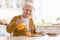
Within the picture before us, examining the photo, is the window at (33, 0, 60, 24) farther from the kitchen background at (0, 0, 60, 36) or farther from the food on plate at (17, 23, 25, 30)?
the food on plate at (17, 23, 25, 30)

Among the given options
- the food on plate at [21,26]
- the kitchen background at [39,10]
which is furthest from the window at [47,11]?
the food on plate at [21,26]

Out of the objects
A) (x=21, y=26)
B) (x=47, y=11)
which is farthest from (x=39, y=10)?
(x=21, y=26)

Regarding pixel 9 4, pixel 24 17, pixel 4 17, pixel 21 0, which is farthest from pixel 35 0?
pixel 24 17

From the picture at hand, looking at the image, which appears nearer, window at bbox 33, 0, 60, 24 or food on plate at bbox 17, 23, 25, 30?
food on plate at bbox 17, 23, 25, 30

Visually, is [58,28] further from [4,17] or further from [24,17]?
[24,17]

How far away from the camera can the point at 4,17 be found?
317 cm

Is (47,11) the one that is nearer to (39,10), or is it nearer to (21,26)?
(39,10)

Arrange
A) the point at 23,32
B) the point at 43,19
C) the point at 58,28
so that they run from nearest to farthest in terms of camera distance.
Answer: the point at 23,32
the point at 58,28
the point at 43,19

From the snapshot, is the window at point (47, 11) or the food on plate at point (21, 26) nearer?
the food on plate at point (21, 26)

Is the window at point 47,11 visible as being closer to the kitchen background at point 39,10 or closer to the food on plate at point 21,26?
the kitchen background at point 39,10

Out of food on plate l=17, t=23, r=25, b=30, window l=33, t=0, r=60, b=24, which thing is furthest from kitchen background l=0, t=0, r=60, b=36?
food on plate l=17, t=23, r=25, b=30

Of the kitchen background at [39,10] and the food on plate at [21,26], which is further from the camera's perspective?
the kitchen background at [39,10]

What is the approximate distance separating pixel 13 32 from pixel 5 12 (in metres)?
1.75

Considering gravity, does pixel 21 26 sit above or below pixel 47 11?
above
